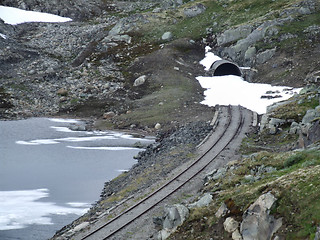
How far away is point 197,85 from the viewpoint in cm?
7606

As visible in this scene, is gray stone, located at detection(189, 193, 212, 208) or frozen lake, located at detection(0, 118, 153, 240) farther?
frozen lake, located at detection(0, 118, 153, 240)

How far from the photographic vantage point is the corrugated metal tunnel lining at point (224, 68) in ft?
260

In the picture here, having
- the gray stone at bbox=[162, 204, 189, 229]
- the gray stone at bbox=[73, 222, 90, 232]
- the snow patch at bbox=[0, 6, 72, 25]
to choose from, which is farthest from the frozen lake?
the snow patch at bbox=[0, 6, 72, 25]

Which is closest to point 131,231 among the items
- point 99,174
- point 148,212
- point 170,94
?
point 148,212

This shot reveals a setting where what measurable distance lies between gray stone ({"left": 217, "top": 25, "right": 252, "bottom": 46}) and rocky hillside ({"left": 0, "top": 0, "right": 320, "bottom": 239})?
22 centimetres

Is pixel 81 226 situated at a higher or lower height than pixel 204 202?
lower

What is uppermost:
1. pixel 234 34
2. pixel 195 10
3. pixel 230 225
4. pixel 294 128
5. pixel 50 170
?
pixel 195 10

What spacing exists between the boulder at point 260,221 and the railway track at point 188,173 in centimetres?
937

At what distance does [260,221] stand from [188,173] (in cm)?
1692

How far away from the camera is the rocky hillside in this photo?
20.9 metres

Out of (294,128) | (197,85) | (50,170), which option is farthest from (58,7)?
(294,128)

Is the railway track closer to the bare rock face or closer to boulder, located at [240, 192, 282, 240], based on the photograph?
boulder, located at [240, 192, 282, 240]

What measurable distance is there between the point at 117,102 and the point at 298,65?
30.2m

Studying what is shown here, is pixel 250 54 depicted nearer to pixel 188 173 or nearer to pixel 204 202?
pixel 188 173
